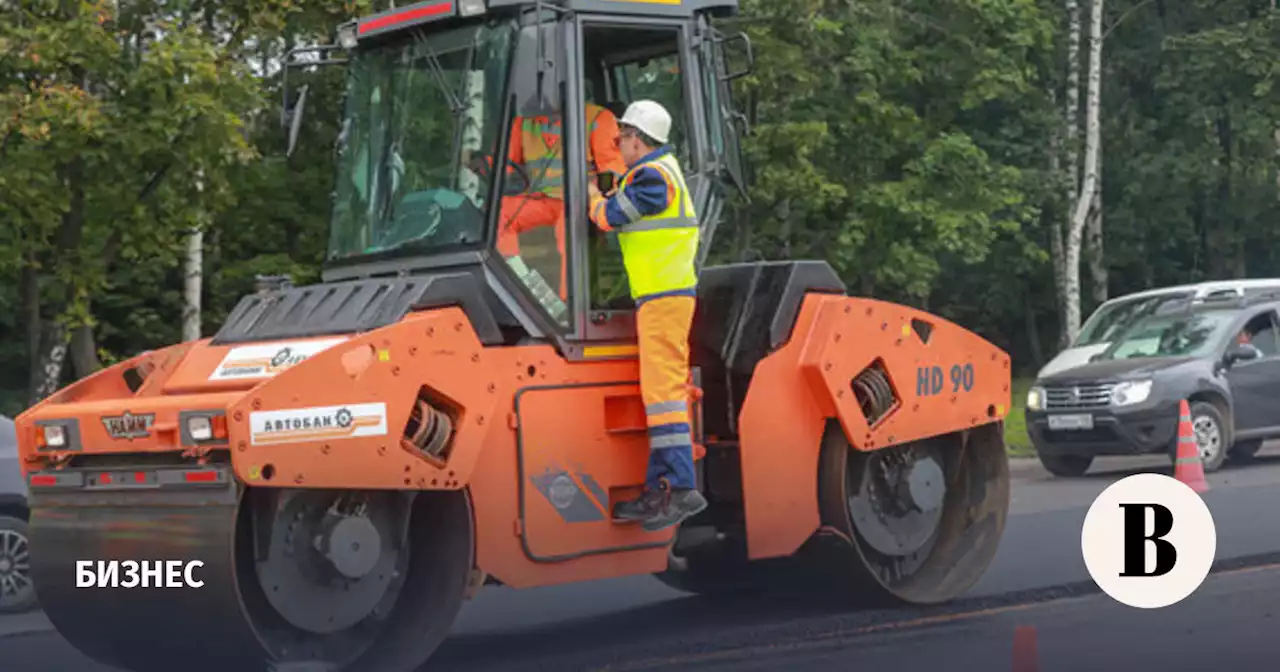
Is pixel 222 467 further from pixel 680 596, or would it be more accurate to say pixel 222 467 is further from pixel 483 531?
pixel 680 596

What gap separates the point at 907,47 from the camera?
34.3 meters

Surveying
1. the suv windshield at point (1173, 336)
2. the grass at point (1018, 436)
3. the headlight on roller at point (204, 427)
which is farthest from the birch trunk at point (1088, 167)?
the headlight on roller at point (204, 427)

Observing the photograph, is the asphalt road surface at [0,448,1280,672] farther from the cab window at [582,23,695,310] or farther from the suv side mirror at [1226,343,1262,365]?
the suv side mirror at [1226,343,1262,365]

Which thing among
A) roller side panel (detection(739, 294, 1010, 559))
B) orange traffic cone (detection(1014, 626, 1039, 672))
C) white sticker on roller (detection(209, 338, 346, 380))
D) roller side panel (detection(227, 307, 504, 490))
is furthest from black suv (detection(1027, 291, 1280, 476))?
orange traffic cone (detection(1014, 626, 1039, 672))

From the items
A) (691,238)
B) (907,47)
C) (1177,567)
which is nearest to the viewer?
(1177,567)

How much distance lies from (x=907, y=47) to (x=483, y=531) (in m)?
26.9

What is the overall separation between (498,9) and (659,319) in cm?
154

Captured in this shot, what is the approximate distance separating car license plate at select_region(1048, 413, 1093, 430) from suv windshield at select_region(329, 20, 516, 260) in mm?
10899

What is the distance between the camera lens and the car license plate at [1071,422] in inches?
747

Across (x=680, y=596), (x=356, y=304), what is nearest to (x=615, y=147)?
(x=356, y=304)

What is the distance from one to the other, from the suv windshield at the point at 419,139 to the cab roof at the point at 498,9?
0.32 feet

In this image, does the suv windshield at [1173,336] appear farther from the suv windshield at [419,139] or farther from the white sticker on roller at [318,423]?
the white sticker on roller at [318,423]

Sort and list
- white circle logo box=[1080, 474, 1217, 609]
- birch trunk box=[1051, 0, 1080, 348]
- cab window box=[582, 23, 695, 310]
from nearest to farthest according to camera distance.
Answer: white circle logo box=[1080, 474, 1217, 609], cab window box=[582, 23, 695, 310], birch trunk box=[1051, 0, 1080, 348]

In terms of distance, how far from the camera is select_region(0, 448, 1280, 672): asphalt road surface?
8781mm
